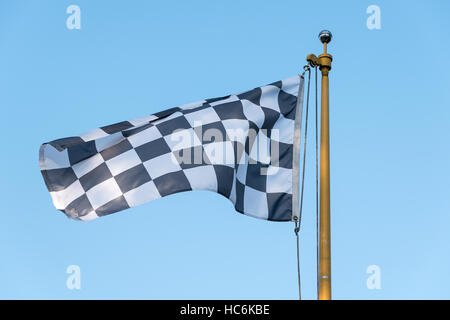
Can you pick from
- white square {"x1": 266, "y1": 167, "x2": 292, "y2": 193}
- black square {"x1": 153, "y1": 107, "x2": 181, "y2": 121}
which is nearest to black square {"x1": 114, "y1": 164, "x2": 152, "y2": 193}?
black square {"x1": 153, "y1": 107, "x2": 181, "y2": 121}

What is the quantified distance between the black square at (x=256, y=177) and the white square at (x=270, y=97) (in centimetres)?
95

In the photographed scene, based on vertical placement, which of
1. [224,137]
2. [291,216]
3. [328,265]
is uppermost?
[224,137]

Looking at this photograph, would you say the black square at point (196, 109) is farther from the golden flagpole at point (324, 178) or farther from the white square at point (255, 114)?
the golden flagpole at point (324, 178)

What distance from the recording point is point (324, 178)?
8531mm

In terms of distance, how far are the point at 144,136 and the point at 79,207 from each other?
1.36 meters

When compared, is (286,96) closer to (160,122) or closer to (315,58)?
(315,58)

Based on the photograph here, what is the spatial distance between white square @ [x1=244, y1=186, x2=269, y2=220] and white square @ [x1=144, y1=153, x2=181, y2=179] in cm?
101

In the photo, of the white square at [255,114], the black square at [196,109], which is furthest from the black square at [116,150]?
the white square at [255,114]

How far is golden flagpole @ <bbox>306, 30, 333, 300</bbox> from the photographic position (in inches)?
315

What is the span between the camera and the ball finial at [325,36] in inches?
373

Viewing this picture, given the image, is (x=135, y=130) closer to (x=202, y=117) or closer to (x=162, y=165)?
(x=162, y=165)
